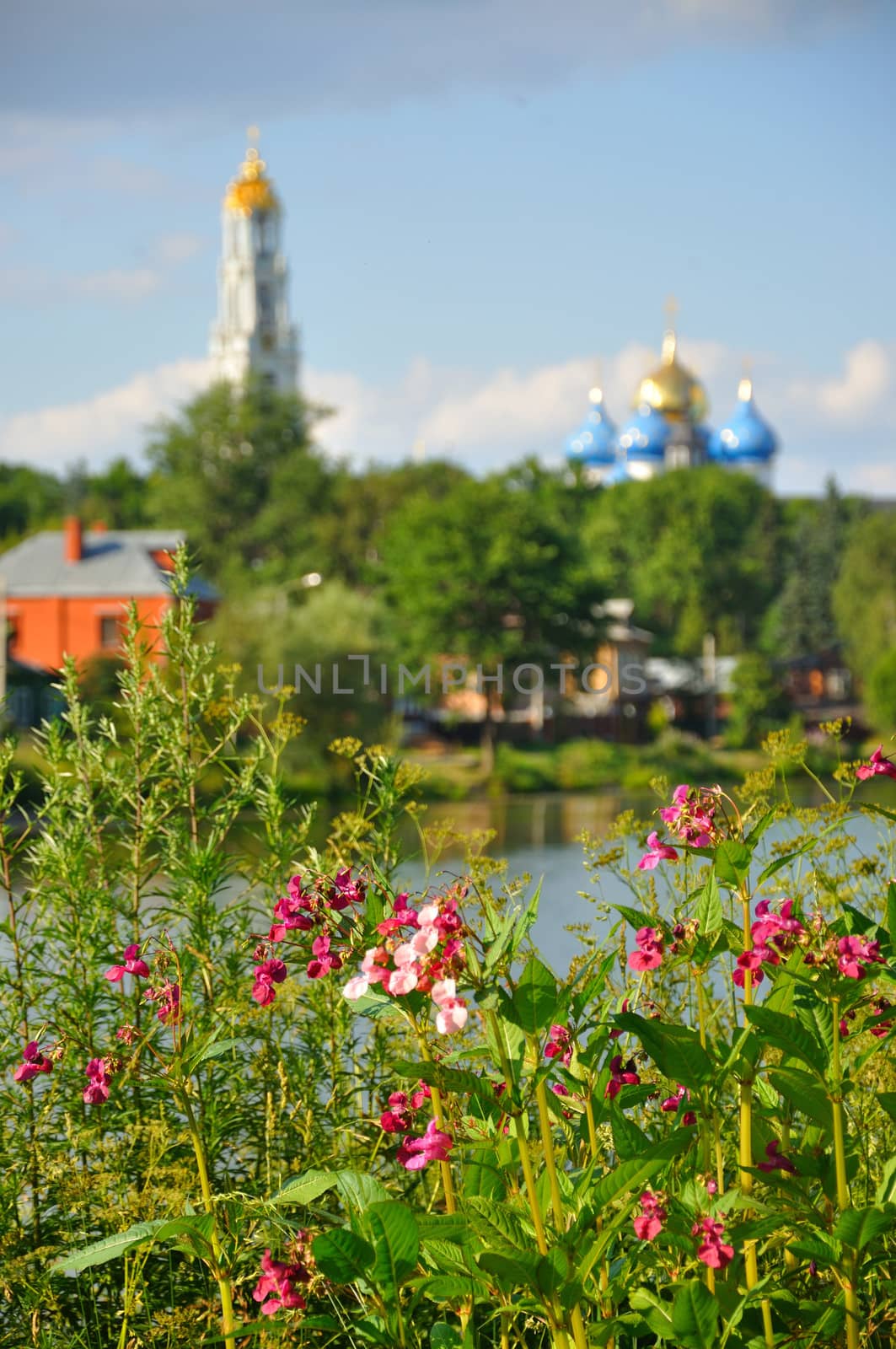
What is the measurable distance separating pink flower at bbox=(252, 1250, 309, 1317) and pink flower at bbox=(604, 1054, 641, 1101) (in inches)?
21.9

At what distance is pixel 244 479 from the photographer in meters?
52.1

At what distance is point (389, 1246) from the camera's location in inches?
84.4

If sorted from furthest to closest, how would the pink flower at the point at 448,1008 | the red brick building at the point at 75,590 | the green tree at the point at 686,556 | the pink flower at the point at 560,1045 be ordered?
1. the green tree at the point at 686,556
2. the red brick building at the point at 75,590
3. the pink flower at the point at 560,1045
4. the pink flower at the point at 448,1008

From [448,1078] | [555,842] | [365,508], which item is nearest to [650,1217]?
[448,1078]

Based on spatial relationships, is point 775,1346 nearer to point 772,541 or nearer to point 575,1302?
A: point 575,1302

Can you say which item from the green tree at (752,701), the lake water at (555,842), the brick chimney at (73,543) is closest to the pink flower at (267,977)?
the lake water at (555,842)

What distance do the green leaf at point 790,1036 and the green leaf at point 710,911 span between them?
0.14 meters

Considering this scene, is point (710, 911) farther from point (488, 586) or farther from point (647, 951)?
point (488, 586)

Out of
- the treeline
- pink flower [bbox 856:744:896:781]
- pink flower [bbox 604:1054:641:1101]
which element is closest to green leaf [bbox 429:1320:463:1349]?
pink flower [bbox 604:1054:641:1101]

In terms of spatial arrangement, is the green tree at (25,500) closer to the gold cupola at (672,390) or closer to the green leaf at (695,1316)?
the gold cupola at (672,390)

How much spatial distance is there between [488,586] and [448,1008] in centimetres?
3688

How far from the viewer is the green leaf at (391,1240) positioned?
7.00 ft

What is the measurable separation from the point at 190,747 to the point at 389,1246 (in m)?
1.80

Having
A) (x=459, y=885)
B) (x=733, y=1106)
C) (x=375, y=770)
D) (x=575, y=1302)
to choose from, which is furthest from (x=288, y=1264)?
(x=375, y=770)
